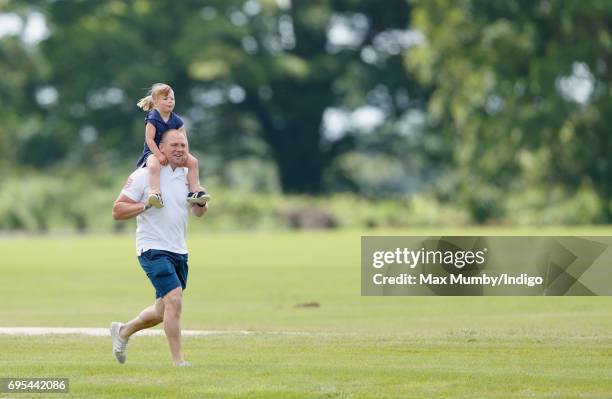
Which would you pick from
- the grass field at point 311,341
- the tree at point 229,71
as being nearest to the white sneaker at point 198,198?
the grass field at point 311,341

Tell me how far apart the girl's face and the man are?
18 centimetres

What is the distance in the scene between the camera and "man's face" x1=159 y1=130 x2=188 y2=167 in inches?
445

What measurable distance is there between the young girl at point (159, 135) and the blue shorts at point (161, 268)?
1.38 ft

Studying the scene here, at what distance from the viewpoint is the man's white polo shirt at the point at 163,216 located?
11211mm

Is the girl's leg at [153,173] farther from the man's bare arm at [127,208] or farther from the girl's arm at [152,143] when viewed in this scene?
the man's bare arm at [127,208]

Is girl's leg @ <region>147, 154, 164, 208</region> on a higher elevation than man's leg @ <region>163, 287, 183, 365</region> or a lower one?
higher

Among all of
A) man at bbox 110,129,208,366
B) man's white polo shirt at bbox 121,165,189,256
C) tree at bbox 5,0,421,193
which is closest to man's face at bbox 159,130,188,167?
man at bbox 110,129,208,366

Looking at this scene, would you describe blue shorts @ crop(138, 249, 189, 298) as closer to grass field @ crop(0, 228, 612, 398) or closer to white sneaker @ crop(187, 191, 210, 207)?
white sneaker @ crop(187, 191, 210, 207)

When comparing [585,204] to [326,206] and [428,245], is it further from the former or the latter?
[428,245]

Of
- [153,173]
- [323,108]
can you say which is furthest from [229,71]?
[153,173]

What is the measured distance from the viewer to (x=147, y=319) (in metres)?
11.6

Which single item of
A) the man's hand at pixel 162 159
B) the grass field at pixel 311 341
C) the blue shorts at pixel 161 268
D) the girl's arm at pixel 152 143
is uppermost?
the girl's arm at pixel 152 143

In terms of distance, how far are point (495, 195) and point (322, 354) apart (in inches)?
1740

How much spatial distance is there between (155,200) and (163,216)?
0.27m
